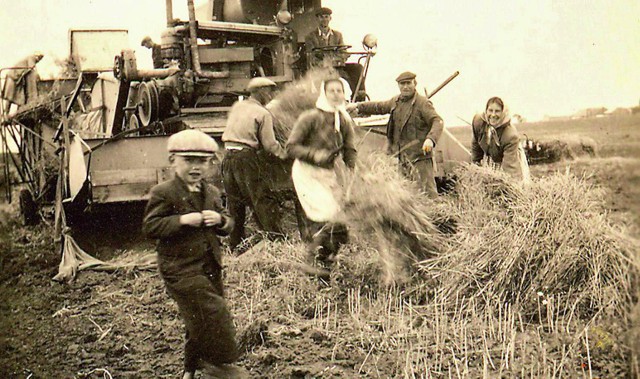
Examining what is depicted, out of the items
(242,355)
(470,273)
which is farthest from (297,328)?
(470,273)

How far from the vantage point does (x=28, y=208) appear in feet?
31.5

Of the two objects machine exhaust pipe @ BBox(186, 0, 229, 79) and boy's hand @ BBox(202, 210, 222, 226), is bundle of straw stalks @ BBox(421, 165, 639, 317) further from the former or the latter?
machine exhaust pipe @ BBox(186, 0, 229, 79)

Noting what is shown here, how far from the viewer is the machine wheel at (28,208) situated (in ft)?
31.4

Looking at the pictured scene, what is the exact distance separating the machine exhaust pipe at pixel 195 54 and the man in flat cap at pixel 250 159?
3.03 feet

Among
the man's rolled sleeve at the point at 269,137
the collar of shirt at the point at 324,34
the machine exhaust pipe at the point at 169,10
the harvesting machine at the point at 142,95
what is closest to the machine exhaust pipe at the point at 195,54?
the harvesting machine at the point at 142,95

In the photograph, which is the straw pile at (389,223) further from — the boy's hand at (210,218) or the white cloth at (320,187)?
the boy's hand at (210,218)

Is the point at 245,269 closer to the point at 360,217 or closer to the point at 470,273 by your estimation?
the point at 360,217

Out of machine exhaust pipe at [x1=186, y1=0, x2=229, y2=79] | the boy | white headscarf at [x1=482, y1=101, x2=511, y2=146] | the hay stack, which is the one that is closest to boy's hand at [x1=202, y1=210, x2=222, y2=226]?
the boy

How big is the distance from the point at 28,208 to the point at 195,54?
14.2 feet

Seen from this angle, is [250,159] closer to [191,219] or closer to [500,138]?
[500,138]

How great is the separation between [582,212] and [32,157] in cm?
810

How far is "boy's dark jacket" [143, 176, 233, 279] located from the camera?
3291 mm

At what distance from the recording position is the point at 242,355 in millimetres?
4008

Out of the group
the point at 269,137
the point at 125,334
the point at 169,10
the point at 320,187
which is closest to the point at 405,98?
the point at 269,137
